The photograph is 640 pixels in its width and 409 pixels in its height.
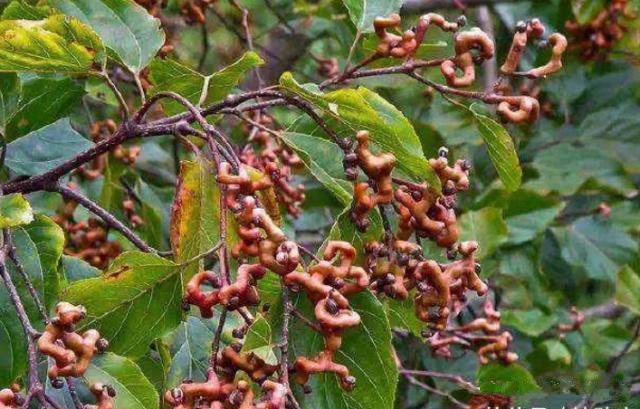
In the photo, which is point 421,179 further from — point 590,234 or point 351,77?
point 590,234

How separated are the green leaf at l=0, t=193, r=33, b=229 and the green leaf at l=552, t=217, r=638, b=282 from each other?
133cm

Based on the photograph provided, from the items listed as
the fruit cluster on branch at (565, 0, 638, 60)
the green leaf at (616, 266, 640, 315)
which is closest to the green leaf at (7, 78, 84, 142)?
the green leaf at (616, 266, 640, 315)

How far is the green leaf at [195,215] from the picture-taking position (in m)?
0.79

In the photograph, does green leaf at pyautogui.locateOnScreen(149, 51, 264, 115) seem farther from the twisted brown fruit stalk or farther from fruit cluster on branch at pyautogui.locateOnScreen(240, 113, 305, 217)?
the twisted brown fruit stalk

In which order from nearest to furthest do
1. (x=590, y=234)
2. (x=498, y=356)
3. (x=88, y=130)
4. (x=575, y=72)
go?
(x=498, y=356)
(x=88, y=130)
(x=590, y=234)
(x=575, y=72)

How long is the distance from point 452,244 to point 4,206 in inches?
14.0

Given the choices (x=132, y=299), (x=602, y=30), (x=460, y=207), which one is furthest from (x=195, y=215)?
(x=602, y=30)

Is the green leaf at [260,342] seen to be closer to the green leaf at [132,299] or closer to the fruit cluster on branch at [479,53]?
the green leaf at [132,299]

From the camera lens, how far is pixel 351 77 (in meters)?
0.86

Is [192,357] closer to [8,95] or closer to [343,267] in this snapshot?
[343,267]

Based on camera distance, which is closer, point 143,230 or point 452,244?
point 452,244

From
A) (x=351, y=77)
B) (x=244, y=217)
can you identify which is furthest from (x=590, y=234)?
(x=244, y=217)

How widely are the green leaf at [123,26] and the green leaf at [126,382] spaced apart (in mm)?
301

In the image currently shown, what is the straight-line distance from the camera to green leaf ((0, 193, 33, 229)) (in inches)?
29.2
